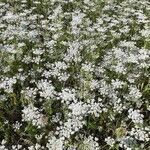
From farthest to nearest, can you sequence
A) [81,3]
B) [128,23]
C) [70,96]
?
1. [81,3]
2. [128,23]
3. [70,96]

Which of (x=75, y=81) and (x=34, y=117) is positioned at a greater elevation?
(x=34, y=117)

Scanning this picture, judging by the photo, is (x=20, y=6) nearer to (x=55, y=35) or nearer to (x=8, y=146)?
(x=55, y=35)

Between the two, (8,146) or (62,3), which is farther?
(62,3)

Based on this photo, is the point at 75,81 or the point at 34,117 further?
the point at 75,81

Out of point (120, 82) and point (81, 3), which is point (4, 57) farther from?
point (81, 3)

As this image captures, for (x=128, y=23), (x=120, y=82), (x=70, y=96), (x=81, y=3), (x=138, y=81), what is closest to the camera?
(x=70, y=96)

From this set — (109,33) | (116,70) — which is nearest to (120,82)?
(116,70)

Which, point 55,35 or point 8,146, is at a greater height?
point 55,35
